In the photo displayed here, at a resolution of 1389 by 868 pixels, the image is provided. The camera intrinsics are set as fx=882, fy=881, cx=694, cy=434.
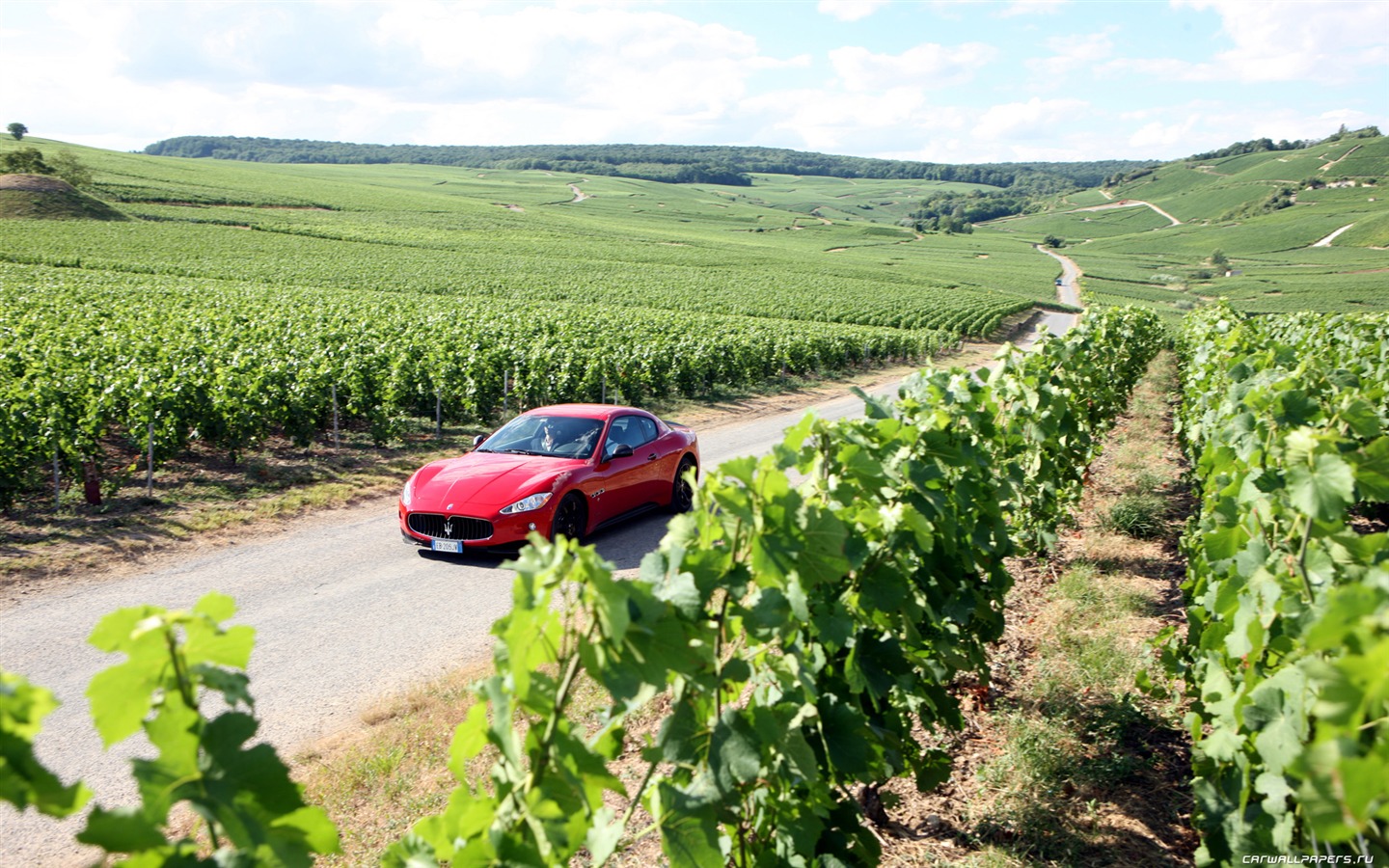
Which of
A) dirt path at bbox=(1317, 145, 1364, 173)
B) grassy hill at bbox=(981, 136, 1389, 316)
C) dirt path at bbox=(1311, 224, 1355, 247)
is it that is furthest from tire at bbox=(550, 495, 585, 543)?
dirt path at bbox=(1317, 145, 1364, 173)

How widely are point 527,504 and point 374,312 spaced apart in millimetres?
21542

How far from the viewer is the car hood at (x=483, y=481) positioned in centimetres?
921

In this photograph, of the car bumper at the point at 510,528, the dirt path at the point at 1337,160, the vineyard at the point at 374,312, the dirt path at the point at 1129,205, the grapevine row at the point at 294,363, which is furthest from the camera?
the dirt path at the point at 1129,205

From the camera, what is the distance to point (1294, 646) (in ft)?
10.6

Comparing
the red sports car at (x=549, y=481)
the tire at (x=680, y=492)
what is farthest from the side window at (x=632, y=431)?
the tire at (x=680, y=492)

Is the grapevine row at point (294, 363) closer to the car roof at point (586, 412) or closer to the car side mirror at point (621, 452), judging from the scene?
the car roof at point (586, 412)

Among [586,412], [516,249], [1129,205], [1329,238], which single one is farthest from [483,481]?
[1129,205]

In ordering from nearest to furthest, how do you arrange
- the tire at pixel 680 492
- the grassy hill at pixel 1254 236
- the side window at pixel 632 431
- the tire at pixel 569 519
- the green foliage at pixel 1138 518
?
the tire at pixel 569 519 → the green foliage at pixel 1138 518 → the side window at pixel 632 431 → the tire at pixel 680 492 → the grassy hill at pixel 1254 236

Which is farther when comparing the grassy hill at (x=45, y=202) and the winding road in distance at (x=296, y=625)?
the grassy hill at (x=45, y=202)

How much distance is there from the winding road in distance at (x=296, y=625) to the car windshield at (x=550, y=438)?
109cm

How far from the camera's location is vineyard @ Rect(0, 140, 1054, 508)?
43.2 feet

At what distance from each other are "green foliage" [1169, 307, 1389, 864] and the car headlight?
6.08 meters

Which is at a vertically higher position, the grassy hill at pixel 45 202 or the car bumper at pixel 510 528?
the grassy hill at pixel 45 202

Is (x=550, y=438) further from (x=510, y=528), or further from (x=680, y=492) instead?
(x=680, y=492)
